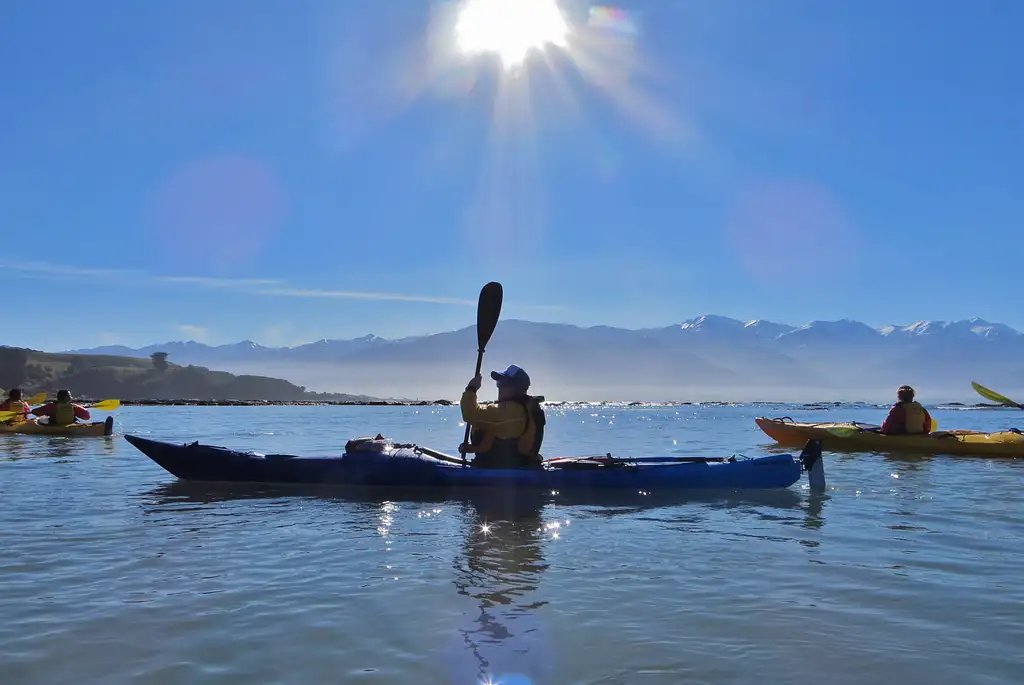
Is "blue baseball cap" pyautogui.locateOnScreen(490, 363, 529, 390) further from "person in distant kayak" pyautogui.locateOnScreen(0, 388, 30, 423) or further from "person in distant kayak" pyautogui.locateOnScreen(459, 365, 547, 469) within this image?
"person in distant kayak" pyautogui.locateOnScreen(0, 388, 30, 423)

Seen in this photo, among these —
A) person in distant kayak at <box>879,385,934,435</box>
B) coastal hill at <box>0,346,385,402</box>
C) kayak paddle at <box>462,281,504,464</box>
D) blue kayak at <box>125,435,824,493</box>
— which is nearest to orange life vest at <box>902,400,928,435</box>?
person in distant kayak at <box>879,385,934,435</box>

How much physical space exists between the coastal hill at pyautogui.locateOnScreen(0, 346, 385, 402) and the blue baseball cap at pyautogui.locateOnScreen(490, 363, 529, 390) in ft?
478

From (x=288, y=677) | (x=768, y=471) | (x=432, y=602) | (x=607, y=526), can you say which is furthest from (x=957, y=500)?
(x=288, y=677)

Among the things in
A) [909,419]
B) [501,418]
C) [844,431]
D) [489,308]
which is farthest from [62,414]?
[909,419]

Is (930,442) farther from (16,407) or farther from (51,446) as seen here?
(16,407)

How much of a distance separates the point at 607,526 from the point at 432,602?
4.86m

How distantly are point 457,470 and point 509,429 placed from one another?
1.30m

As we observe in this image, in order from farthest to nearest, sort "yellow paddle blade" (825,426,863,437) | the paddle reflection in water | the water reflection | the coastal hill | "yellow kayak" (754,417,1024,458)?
the coastal hill → "yellow paddle blade" (825,426,863,437) → the water reflection → "yellow kayak" (754,417,1024,458) → the paddle reflection in water

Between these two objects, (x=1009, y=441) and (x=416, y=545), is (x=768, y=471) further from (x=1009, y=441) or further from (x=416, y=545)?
(x=1009, y=441)

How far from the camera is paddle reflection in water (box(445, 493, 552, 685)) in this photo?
534 cm

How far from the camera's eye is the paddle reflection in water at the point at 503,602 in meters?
5.34

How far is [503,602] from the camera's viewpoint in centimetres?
701

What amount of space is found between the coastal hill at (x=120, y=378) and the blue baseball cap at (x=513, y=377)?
146 m

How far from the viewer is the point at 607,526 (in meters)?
11.2
